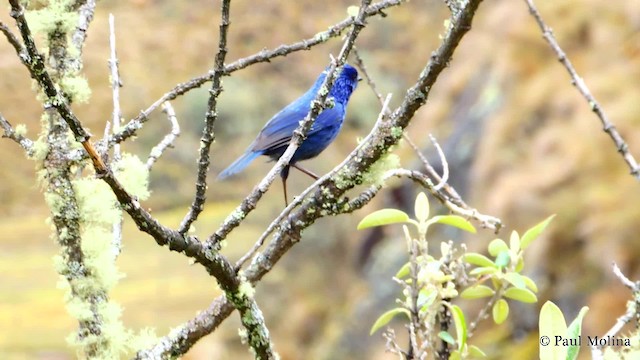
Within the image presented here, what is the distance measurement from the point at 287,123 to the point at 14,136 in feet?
3.38

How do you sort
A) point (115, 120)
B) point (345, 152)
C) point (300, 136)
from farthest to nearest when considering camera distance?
point (345, 152) < point (115, 120) < point (300, 136)

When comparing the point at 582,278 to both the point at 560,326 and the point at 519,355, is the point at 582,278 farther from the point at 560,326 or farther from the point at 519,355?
the point at 560,326

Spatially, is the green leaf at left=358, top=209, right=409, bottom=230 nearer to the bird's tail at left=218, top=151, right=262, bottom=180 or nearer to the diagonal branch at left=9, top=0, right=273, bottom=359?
the diagonal branch at left=9, top=0, right=273, bottom=359

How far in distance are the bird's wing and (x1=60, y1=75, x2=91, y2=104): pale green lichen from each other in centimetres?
85

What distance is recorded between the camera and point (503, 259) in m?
0.88

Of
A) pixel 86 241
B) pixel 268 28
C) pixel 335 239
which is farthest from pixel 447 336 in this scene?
pixel 268 28

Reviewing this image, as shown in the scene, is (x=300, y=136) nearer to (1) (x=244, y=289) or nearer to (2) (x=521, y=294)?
(1) (x=244, y=289)

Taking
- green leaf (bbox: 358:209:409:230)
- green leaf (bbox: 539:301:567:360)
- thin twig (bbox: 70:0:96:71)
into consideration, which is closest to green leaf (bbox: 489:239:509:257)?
green leaf (bbox: 358:209:409:230)

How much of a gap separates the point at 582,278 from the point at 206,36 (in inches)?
117

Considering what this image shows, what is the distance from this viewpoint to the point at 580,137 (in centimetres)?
279

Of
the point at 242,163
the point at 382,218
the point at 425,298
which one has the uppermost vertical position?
the point at 242,163

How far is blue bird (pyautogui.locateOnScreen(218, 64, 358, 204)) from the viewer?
1.64 m

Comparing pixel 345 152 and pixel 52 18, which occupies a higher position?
pixel 345 152

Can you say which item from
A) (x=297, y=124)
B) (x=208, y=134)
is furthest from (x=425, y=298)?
(x=297, y=124)
